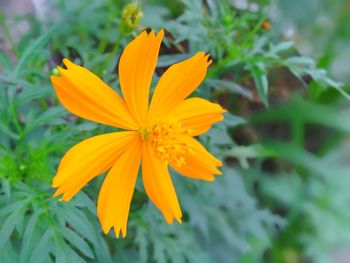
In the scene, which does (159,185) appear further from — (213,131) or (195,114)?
(213,131)

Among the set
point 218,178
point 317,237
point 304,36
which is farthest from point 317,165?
point 218,178

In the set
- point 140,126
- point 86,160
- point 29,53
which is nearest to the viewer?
point 86,160

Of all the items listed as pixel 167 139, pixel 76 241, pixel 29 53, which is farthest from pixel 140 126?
pixel 29 53

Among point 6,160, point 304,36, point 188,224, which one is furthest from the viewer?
point 304,36

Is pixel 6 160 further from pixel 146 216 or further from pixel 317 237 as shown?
pixel 317 237

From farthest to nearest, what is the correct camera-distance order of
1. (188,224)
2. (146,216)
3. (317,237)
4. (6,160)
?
(317,237), (188,224), (146,216), (6,160)

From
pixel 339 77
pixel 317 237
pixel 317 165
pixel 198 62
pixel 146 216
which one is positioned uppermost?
pixel 198 62
